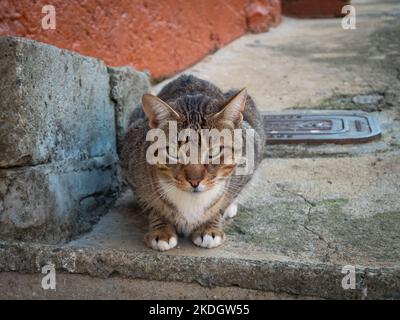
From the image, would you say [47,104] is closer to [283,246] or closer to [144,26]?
[283,246]

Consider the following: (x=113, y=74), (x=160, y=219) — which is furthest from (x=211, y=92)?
Result: (x=160, y=219)

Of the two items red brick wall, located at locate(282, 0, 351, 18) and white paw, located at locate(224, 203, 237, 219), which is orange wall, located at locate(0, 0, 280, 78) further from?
white paw, located at locate(224, 203, 237, 219)

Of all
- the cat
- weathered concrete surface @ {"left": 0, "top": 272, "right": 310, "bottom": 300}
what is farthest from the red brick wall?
weathered concrete surface @ {"left": 0, "top": 272, "right": 310, "bottom": 300}

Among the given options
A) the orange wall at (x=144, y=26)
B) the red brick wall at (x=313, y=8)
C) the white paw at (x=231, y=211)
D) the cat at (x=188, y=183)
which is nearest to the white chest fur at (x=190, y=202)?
the cat at (x=188, y=183)

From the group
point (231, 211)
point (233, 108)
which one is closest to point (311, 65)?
point (231, 211)

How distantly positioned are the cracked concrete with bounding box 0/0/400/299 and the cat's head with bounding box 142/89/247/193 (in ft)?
0.99

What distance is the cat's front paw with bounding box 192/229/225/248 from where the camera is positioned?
227 centimetres

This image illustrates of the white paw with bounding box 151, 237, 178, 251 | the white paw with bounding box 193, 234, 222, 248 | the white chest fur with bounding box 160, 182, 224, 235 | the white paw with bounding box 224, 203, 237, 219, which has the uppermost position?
the white chest fur with bounding box 160, 182, 224, 235

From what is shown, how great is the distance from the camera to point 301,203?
2758 millimetres

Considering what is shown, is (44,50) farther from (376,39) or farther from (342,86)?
(376,39)

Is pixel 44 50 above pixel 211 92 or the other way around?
above

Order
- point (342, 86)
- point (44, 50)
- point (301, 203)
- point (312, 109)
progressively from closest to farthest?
point (44, 50) → point (301, 203) → point (312, 109) → point (342, 86)

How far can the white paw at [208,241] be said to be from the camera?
2270 mm
